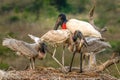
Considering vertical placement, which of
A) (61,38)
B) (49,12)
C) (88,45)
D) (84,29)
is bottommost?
(88,45)

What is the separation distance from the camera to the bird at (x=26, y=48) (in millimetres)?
15344

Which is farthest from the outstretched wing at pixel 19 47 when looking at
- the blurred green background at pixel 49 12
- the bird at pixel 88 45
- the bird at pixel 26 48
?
the blurred green background at pixel 49 12

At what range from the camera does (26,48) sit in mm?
15523

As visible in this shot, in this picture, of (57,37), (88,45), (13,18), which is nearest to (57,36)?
(57,37)

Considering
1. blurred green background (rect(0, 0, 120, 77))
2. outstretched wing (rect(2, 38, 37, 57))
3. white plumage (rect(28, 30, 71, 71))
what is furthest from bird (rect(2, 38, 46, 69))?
blurred green background (rect(0, 0, 120, 77))

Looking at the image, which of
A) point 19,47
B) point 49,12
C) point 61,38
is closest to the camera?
point 61,38

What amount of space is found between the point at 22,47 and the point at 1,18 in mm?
32118

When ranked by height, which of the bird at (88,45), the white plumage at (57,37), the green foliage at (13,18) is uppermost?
the green foliage at (13,18)

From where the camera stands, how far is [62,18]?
1600cm

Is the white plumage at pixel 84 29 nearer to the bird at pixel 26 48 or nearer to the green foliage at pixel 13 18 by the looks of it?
the bird at pixel 26 48

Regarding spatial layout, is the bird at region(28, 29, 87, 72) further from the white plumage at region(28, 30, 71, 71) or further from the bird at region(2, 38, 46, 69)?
the bird at region(2, 38, 46, 69)

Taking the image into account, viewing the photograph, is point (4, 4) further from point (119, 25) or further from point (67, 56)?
point (67, 56)

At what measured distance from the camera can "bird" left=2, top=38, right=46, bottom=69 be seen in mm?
15344

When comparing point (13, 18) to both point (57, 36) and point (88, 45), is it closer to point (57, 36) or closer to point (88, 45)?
point (88, 45)
